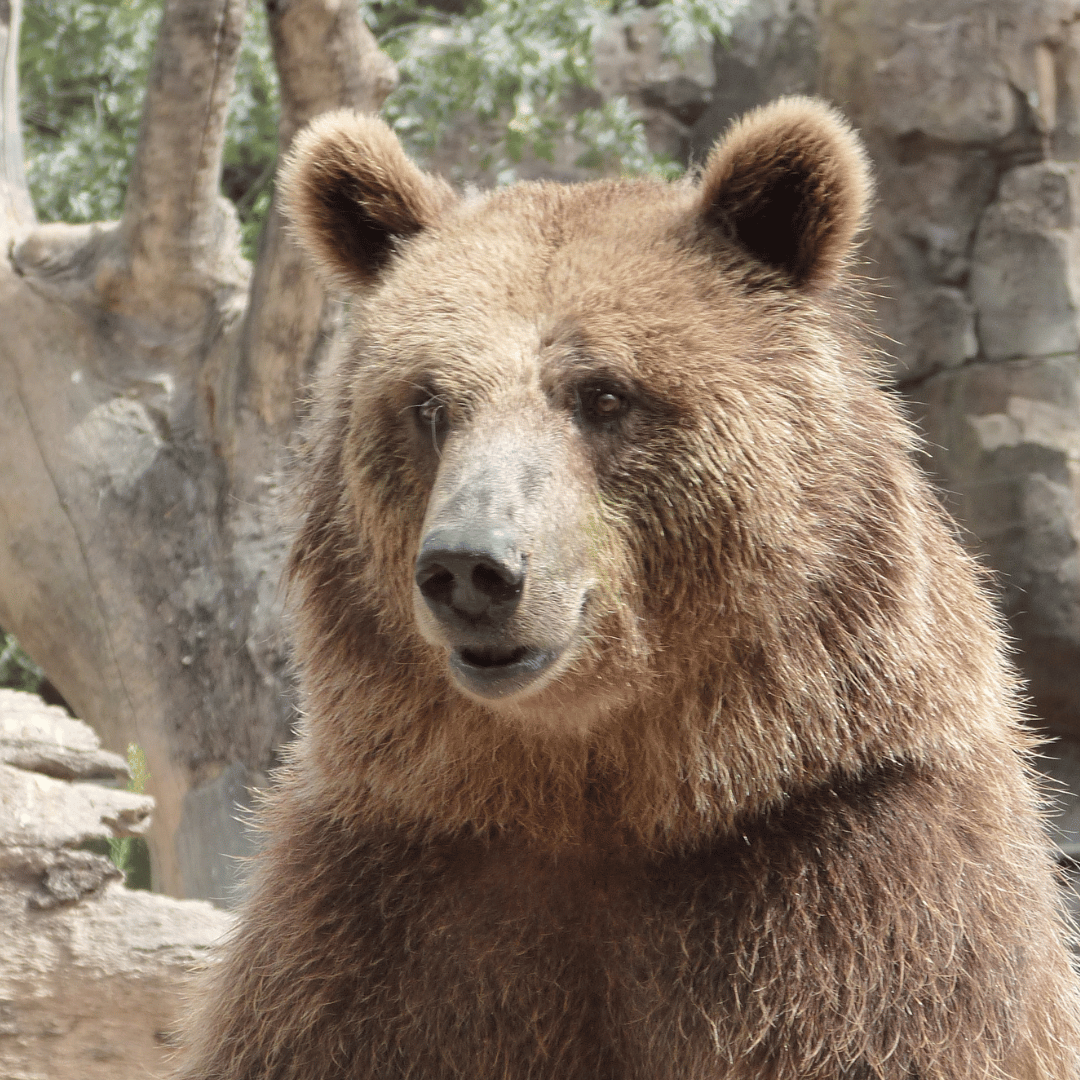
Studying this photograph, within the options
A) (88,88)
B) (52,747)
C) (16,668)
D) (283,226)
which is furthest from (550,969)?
(16,668)

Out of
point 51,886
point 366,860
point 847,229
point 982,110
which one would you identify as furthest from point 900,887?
point 982,110

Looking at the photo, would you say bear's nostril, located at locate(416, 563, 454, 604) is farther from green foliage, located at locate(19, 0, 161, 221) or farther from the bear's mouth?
green foliage, located at locate(19, 0, 161, 221)

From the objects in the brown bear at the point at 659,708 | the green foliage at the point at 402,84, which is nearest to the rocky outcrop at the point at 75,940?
the brown bear at the point at 659,708

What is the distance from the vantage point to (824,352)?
2574 mm

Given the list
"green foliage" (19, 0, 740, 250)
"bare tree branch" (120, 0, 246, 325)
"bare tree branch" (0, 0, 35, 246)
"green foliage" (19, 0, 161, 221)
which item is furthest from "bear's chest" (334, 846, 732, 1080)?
"green foliage" (19, 0, 161, 221)

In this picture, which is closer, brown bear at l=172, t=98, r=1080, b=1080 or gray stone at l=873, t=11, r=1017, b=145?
brown bear at l=172, t=98, r=1080, b=1080

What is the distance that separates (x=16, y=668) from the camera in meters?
10.5

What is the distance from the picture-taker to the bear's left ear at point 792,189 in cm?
252

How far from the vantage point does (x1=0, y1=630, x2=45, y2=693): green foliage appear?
29.8 ft

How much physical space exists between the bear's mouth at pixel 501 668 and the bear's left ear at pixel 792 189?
0.92 meters

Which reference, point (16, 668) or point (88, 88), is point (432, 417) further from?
point (16, 668)

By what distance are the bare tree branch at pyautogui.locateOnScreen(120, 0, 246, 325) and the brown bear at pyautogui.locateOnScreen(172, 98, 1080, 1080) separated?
107 inches

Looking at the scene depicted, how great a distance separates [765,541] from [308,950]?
1.12 m

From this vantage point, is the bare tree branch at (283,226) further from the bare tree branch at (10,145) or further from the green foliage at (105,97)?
the green foliage at (105,97)
